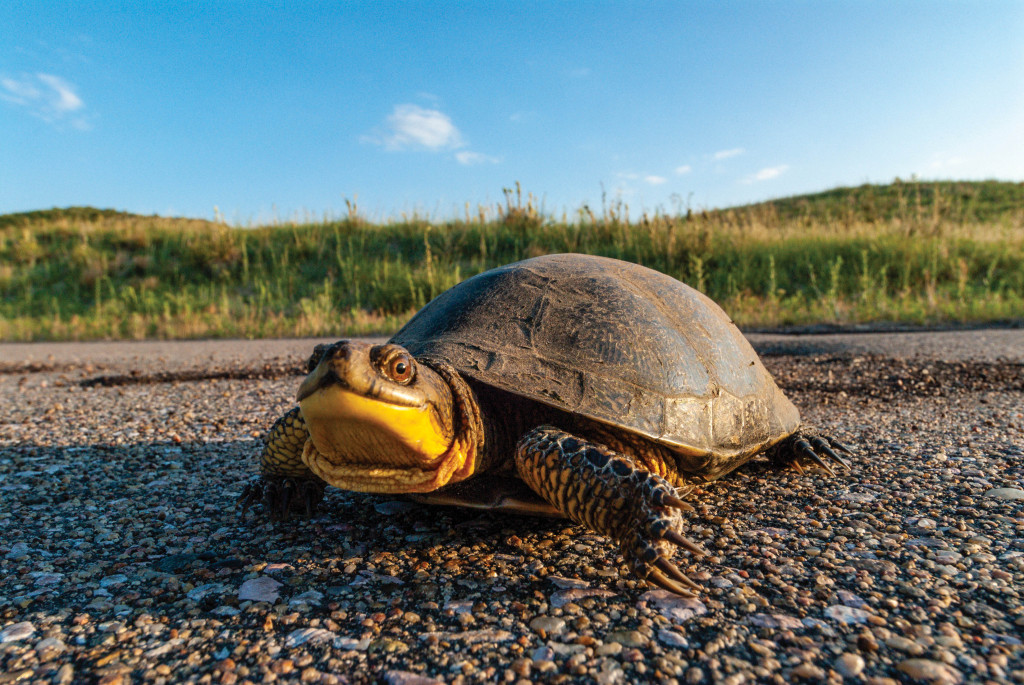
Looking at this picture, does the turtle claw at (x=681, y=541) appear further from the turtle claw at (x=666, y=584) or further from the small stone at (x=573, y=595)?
the small stone at (x=573, y=595)

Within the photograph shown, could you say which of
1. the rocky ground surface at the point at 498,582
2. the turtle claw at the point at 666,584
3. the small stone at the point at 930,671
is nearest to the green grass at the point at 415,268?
the rocky ground surface at the point at 498,582

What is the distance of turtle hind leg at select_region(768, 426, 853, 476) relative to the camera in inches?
111

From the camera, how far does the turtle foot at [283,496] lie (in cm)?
240

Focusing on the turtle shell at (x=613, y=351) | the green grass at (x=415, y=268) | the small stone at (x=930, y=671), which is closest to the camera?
the small stone at (x=930, y=671)

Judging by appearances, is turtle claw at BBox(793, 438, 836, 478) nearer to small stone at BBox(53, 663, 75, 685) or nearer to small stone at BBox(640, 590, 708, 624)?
small stone at BBox(640, 590, 708, 624)

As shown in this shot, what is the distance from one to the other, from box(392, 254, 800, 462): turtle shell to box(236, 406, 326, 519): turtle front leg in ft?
2.01

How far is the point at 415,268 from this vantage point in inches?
583

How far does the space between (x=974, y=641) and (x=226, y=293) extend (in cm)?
1557

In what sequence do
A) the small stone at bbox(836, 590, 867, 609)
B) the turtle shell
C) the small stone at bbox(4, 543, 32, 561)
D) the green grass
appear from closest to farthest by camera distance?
the small stone at bbox(836, 590, 867, 609) → the small stone at bbox(4, 543, 32, 561) → the turtle shell → the green grass

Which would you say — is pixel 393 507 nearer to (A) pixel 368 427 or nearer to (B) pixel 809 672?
(A) pixel 368 427

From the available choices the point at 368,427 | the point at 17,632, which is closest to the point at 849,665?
the point at 368,427

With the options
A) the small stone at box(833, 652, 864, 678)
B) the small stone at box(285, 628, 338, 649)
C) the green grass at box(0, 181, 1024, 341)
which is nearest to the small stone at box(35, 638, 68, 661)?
the small stone at box(285, 628, 338, 649)

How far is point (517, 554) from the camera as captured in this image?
1.97m

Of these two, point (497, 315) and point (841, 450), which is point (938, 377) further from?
point (497, 315)
